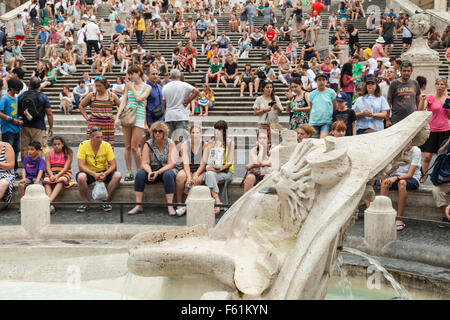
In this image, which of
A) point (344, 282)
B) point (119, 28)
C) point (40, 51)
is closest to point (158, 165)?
point (344, 282)

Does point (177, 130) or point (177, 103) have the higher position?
point (177, 103)

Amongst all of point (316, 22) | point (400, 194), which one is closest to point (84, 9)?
point (316, 22)

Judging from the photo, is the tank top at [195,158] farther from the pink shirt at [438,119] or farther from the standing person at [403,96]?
the pink shirt at [438,119]

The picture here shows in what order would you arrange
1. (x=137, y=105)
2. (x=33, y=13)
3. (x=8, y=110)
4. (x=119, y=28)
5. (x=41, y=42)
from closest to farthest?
(x=137, y=105) < (x=8, y=110) < (x=41, y=42) < (x=119, y=28) < (x=33, y=13)

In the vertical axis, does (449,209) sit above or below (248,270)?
below

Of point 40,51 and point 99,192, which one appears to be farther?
point 40,51

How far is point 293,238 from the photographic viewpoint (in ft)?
15.9

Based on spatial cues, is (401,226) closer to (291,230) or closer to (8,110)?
(291,230)

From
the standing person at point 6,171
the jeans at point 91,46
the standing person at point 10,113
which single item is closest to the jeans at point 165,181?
the standing person at point 6,171

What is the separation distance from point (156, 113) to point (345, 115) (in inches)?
108

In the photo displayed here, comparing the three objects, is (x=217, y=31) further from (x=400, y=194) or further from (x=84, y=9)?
(x=400, y=194)

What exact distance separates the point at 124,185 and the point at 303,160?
449 cm

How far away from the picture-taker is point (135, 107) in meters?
9.55

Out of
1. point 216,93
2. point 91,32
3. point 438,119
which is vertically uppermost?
point 91,32
